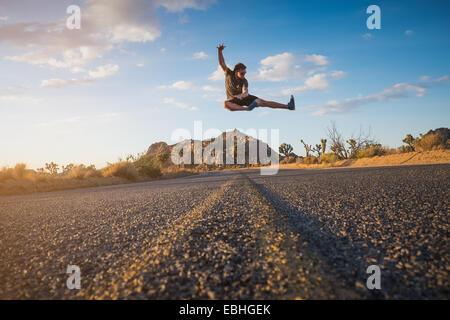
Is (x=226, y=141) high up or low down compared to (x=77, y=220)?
up

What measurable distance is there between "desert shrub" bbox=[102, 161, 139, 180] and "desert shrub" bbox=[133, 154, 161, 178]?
2.42m

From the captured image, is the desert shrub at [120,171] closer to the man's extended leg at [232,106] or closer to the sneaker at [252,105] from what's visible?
the man's extended leg at [232,106]

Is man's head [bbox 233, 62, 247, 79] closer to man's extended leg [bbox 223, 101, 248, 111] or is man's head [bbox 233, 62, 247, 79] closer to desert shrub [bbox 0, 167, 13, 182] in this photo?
man's extended leg [bbox 223, 101, 248, 111]

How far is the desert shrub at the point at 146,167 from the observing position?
22275 mm

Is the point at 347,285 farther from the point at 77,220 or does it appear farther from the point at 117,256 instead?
the point at 77,220

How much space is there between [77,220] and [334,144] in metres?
36.1

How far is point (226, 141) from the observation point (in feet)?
286

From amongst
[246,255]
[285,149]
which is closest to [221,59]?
[246,255]

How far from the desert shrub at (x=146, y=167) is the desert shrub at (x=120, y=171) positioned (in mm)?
2420

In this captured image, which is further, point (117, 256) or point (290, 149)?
point (290, 149)

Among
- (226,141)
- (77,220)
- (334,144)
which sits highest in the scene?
(226,141)

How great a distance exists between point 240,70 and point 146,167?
61.5 ft
